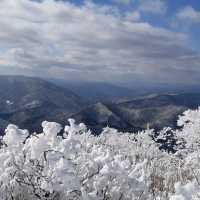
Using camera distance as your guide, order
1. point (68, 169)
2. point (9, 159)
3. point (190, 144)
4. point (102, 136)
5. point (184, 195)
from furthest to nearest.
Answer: point (102, 136), point (190, 144), point (9, 159), point (68, 169), point (184, 195)

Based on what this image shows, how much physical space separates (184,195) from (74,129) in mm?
2282

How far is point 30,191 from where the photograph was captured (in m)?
6.77

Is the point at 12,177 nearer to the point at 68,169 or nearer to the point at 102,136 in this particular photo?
the point at 68,169

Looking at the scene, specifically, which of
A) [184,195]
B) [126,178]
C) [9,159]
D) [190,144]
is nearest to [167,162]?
[190,144]

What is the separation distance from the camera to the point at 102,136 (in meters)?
22.6

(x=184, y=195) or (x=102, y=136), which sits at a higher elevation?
(x=184, y=195)

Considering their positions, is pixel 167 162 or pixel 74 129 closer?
pixel 74 129

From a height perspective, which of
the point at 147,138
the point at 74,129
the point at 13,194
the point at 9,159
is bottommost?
the point at 147,138

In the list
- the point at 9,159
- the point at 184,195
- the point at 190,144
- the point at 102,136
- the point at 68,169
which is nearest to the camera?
the point at 184,195

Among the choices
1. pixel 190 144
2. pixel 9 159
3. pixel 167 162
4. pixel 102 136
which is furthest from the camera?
pixel 102 136

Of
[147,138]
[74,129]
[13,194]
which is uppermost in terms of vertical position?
[74,129]

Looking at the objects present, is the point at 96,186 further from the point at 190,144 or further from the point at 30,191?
the point at 190,144

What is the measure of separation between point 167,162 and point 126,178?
10120 mm

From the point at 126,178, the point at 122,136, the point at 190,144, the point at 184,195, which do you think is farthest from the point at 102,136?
the point at 184,195
